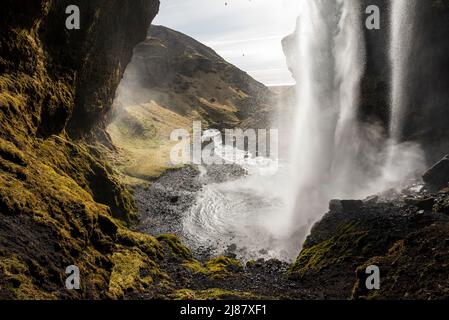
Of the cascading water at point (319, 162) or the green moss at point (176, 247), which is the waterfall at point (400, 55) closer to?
the cascading water at point (319, 162)

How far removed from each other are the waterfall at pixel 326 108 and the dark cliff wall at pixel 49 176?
23411mm

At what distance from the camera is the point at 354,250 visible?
25359 mm

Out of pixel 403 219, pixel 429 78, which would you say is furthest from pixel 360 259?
pixel 429 78

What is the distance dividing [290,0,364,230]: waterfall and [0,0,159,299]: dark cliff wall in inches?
922

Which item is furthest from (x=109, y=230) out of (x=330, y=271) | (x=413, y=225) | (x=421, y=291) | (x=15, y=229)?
(x=413, y=225)

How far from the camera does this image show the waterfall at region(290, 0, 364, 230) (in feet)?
153

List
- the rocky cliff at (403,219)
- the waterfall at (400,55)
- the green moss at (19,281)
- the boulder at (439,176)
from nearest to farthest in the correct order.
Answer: the green moss at (19,281)
the rocky cliff at (403,219)
the boulder at (439,176)
the waterfall at (400,55)

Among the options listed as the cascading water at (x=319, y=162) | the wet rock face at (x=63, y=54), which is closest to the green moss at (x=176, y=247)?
the cascading water at (x=319, y=162)

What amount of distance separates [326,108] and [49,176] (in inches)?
1861

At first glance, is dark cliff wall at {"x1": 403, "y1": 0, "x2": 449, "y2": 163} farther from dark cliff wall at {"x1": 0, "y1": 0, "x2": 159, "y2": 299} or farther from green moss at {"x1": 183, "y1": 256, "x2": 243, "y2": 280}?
dark cliff wall at {"x1": 0, "y1": 0, "x2": 159, "y2": 299}

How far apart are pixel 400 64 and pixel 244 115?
10121cm

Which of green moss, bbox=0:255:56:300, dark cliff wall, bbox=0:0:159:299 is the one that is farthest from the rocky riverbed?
green moss, bbox=0:255:56:300

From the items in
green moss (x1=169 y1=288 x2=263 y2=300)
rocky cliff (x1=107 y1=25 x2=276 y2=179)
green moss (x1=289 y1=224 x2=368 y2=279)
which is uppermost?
rocky cliff (x1=107 y1=25 x2=276 y2=179)

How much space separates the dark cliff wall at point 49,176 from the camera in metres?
16.7
